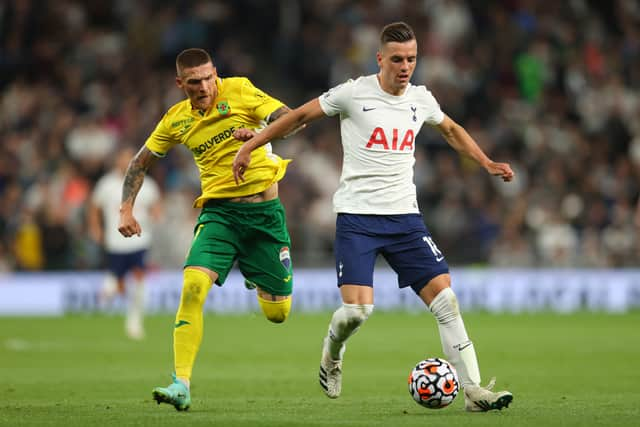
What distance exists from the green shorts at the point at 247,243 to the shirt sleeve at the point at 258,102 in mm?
732

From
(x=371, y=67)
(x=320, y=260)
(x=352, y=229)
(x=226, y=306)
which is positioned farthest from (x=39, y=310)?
(x=352, y=229)

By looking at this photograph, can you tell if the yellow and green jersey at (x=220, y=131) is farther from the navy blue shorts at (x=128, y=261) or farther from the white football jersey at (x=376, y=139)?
the navy blue shorts at (x=128, y=261)

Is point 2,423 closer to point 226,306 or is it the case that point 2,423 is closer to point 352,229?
point 352,229

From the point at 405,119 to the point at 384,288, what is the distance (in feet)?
46.7

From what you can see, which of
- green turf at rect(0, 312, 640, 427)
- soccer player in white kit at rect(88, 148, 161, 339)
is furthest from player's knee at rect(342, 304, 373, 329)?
soccer player in white kit at rect(88, 148, 161, 339)

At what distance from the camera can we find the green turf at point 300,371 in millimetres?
8609

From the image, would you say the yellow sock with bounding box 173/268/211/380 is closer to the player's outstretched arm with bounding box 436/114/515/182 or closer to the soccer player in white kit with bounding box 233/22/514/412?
the soccer player in white kit with bounding box 233/22/514/412

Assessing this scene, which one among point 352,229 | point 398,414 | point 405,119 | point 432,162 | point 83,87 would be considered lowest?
point 398,414

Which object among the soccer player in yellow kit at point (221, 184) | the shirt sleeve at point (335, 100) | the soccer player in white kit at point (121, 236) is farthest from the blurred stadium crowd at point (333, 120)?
the shirt sleeve at point (335, 100)

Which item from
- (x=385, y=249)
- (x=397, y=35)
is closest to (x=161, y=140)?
(x=385, y=249)

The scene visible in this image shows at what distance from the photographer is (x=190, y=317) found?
29.9ft

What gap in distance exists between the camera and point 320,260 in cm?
2275

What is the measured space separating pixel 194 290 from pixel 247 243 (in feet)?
2.89

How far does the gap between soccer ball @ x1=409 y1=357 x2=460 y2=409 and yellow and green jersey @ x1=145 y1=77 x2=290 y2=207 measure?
6.45ft
